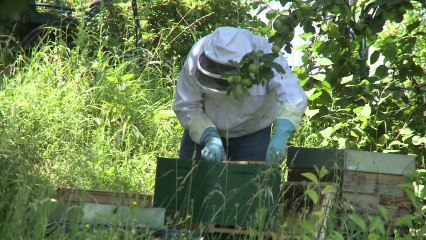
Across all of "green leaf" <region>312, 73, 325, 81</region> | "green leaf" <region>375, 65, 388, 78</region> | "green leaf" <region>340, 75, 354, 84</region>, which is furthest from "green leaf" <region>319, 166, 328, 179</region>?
"green leaf" <region>312, 73, 325, 81</region>

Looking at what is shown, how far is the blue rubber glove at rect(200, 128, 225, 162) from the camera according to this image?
16.2ft

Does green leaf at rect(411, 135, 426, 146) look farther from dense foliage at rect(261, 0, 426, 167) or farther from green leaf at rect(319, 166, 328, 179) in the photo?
green leaf at rect(319, 166, 328, 179)

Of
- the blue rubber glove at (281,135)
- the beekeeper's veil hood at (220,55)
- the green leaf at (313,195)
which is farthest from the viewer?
the blue rubber glove at (281,135)

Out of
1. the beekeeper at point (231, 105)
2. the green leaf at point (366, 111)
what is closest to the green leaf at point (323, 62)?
the green leaf at point (366, 111)

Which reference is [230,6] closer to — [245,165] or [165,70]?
[165,70]

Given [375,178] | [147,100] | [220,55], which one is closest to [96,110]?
[147,100]

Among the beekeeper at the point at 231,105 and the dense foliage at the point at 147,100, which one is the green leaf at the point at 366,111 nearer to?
the dense foliage at the point at 147,100

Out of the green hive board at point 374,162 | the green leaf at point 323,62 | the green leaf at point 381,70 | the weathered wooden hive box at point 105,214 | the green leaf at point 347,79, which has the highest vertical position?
the green leaf at point 323,62

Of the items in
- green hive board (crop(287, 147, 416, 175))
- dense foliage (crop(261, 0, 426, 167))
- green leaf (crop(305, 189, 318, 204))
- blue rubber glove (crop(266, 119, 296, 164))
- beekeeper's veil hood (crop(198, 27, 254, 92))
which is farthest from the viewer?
dense foliage (crop(261, 0, 426, 167))

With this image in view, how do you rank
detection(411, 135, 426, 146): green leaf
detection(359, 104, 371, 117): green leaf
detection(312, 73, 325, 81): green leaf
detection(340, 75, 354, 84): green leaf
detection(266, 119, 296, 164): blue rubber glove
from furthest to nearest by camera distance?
detection(312, 73, 325, 81): green leaf → detection(359, 104, 371, 117): green leaf → detection(411, 135, 426, 146): green leaf → detection(340, 75, 354, 84): green leaf → detection(266, 119, 296, 164): blue rubber glove

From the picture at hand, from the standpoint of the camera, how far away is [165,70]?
8.50 meters

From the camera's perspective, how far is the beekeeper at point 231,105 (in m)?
4.95

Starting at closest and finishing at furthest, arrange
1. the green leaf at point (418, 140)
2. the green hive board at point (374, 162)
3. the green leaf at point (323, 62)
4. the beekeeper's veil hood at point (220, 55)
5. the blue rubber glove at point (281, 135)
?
the green hive board at point (374, 162) < the beekeeper's veil hood at point (220, 55) < the blue rubber glove at point (281, 135) < the green leaf at point (418, 140) < the green leaf at point (323, 62)

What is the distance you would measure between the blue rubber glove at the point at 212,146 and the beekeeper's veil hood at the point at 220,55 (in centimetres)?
28
